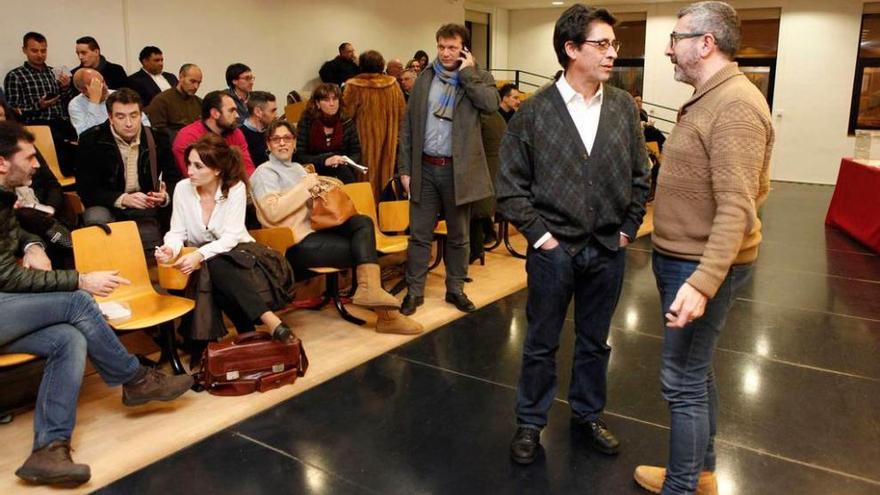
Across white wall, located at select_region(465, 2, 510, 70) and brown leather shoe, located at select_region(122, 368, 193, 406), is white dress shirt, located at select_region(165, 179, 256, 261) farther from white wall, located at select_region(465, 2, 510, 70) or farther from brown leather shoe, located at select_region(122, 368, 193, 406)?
white wall, located at select_region(465, 2, 510, 70)

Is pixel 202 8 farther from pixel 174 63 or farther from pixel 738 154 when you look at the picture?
pixel 738 154

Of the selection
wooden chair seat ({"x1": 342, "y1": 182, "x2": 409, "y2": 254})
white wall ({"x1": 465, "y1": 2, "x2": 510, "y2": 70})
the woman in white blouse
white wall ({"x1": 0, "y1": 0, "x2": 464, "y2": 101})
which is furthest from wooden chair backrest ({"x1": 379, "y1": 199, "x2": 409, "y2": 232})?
white wall ({"x1": 465, "y1": 2, "x2": 510, "y2": 70})

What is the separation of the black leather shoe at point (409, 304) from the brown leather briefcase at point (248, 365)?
99 cm

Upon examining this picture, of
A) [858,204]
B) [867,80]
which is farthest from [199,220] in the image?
[867,80]

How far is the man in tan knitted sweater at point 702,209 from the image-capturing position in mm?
1638

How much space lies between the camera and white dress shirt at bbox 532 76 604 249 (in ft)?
7.20

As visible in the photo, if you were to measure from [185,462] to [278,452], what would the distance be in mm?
319

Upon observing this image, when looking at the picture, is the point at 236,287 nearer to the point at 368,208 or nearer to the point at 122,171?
the point at 122,171

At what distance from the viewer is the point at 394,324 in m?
3.68

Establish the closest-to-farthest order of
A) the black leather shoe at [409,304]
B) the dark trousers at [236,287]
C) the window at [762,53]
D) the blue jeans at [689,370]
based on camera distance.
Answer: the blue jeans at [689,370] → the dark trousers at [236,287] → the black leather shoe at [409,304] → the window at [762,53]

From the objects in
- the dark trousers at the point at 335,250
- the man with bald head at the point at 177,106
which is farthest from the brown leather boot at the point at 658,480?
the man with bald head at the point at 177,106

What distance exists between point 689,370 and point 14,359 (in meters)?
2.20

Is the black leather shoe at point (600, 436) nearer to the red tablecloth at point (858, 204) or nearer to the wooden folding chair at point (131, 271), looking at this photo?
the wooden folding chair at point (131, 271)

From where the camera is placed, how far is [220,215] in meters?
3.23
